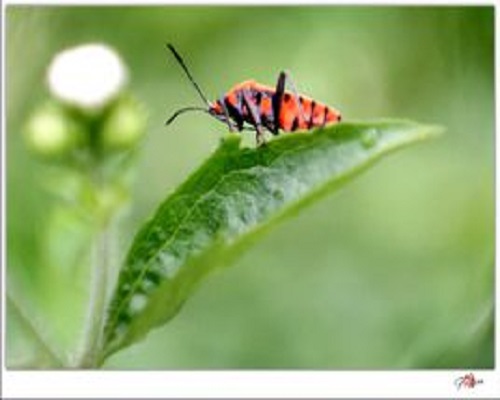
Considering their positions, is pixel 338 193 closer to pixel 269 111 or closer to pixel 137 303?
pixel 269 111

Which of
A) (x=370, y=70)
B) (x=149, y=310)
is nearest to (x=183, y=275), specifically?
(x=149, y=310)

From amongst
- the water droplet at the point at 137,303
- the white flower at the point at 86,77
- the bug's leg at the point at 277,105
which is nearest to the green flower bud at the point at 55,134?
the white flower at the point at 86,77

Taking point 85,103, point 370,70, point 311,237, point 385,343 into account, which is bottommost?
point 385,343

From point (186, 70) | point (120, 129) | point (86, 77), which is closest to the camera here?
point (120, 129)

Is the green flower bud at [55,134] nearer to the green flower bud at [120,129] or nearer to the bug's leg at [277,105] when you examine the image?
the green flower bud at [120,129]

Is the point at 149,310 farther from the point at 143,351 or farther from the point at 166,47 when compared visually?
the point at 166,47

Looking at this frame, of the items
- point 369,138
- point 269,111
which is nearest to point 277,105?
point 269,111

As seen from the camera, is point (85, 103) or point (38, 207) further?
point (38, 207)
